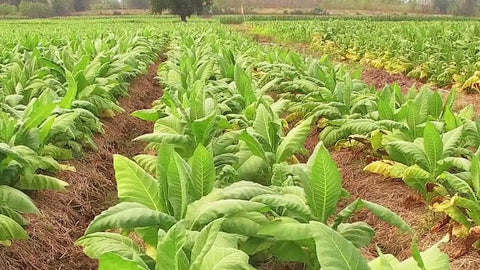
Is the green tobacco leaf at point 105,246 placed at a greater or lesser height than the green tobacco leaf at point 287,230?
lesser

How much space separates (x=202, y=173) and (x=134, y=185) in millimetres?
279

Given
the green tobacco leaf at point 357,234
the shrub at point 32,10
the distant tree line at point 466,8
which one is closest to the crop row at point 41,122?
the green tobacco leaf at point 357,234

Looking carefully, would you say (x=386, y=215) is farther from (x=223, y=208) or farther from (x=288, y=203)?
(x=223, y=208)

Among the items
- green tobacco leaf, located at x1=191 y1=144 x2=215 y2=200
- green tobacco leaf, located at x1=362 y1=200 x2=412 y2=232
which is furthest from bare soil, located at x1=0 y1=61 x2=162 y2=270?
green tobacco leaf, located at x1=362 y1=200 x2=412 y2=232

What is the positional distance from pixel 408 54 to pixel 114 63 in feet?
20.9

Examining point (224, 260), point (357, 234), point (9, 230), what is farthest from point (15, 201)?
point (357, 234)

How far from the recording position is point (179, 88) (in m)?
4.76

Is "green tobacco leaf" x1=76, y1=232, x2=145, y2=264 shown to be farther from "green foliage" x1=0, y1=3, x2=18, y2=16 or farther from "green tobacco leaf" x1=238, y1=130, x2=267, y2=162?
"green foliage" x1=0, y1=3, x2=18, y2=16

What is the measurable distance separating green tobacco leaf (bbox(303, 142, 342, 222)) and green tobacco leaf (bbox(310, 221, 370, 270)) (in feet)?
2.04

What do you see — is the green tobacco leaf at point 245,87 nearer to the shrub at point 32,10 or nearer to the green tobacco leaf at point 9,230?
the green tobacco leaf at point 9,230

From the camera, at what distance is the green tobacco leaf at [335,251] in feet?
4.56

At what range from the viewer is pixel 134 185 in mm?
2160

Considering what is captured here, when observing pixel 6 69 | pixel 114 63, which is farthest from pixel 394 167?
pixel 6 69

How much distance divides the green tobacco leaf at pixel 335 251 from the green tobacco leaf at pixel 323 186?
620mm
